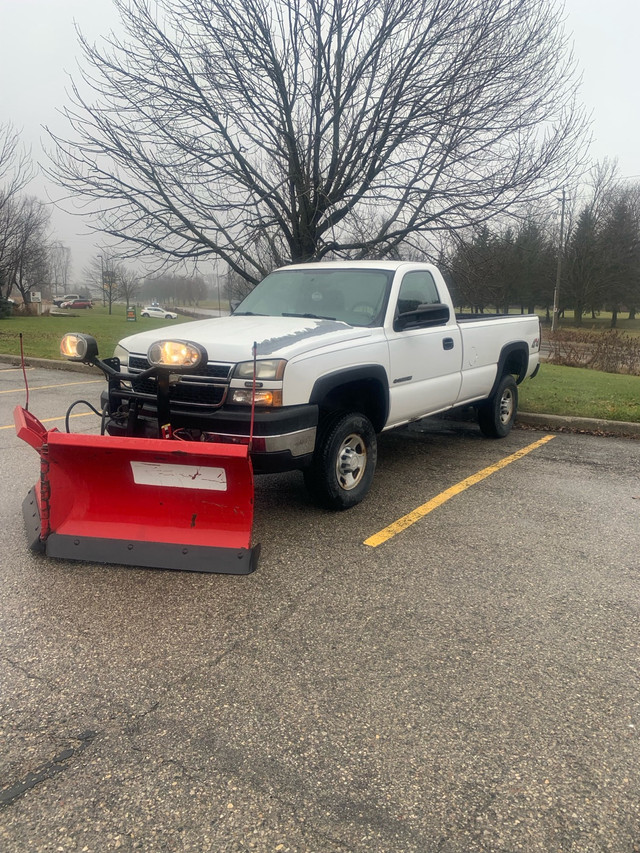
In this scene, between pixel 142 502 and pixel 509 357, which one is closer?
pixel 142 502

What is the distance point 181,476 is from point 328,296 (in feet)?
8.08

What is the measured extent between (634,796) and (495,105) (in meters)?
9.79

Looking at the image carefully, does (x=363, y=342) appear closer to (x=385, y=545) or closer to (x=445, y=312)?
(x=445, y=312)

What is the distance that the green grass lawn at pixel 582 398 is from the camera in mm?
8875

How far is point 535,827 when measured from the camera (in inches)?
82.2

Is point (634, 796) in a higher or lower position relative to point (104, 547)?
lower

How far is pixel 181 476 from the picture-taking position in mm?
3869

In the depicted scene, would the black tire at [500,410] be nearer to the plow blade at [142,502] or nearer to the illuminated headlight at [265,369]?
the illuminated headlight at [265,369]

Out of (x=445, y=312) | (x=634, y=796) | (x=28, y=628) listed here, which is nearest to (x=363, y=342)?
(x=445, y=312)

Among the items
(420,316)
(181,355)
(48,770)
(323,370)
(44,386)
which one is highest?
(420,316)

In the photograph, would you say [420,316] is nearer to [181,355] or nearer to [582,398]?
[181,355]

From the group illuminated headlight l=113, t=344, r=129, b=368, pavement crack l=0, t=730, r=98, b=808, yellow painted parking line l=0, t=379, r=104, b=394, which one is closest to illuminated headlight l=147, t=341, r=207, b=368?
illuminated headlight l=113, t=344, r=129, b=368

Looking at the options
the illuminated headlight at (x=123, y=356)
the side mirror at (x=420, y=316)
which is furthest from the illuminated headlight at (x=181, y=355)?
the side mirror at (x=420, y=316)

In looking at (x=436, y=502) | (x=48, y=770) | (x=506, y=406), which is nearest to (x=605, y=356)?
(x=506, y=406)
